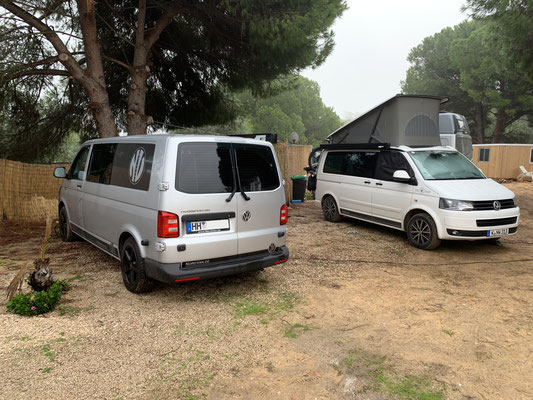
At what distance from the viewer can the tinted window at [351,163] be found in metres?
8.41

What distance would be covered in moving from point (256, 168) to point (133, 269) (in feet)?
6.35

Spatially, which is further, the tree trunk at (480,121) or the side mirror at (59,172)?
the tree trunk at (480,121)

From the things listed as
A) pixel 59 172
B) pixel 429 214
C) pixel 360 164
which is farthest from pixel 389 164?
pixel 59 172

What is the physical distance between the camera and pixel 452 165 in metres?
7.57

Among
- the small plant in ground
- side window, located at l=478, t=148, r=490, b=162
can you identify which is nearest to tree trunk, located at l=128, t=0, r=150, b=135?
the small plant in ground

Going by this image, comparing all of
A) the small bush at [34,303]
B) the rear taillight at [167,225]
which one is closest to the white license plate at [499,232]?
the rear taillight at [167,225]

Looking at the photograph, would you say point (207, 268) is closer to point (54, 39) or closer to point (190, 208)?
point (190, 208)

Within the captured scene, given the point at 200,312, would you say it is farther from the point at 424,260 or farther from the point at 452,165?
the point at 452,165

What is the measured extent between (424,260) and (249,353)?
4.15 metres

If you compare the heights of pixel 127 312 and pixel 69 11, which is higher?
pixel 69 11

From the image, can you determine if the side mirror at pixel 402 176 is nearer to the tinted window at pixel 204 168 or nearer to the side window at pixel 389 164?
the side window at pixel 389 164

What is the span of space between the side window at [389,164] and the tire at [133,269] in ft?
17.2

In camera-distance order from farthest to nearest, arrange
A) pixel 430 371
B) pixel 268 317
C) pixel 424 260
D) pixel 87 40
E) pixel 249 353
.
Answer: pixel 87 40, pixel 424 260, pixel 268 317, pixel 249 353, pixel 430 371

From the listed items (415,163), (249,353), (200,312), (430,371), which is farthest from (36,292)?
(415,163)
